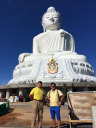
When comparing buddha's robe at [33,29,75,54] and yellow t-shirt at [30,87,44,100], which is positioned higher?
buddha's robe at [33,29,75,54]

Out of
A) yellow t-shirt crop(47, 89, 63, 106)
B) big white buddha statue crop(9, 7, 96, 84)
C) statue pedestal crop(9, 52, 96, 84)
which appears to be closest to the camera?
yellow t-shirt crop(47, 89, 63, 106)

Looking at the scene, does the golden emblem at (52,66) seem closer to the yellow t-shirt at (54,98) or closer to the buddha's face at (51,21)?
the buddha's face at (51,21)

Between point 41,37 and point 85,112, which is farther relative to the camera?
point 41,37

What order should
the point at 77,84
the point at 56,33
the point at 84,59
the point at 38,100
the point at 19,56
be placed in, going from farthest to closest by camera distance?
the point at 56,33 < the point at 19,56 < the point at 84,59 < the point at 77,84 < the point at 38,100

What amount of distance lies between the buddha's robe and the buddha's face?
2.01 meters

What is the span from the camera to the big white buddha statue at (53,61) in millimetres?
19234

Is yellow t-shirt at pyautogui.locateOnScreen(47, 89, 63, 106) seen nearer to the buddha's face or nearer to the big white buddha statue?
the big white buddha statue

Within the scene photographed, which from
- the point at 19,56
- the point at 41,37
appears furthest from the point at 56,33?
the point at 19,56

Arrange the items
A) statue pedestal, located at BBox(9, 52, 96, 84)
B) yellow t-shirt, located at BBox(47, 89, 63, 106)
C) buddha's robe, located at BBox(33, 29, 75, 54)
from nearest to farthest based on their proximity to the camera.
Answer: yellow t-shirt, located at BBox(47, 89, 63, 106)
statue pedestal, located at BBox(9, 52, 96, 84)
buddha's robe, located at BBox(33, 29, 75, 54)

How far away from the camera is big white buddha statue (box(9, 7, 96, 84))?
1923 centimetres

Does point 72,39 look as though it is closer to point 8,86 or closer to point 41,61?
point 41,61

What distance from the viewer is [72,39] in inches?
1118

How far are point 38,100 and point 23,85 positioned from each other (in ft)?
38.9

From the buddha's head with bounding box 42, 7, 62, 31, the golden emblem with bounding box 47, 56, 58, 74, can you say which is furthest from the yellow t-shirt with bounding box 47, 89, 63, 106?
the buddha's head with bounding box 42, 7, 62, 31
